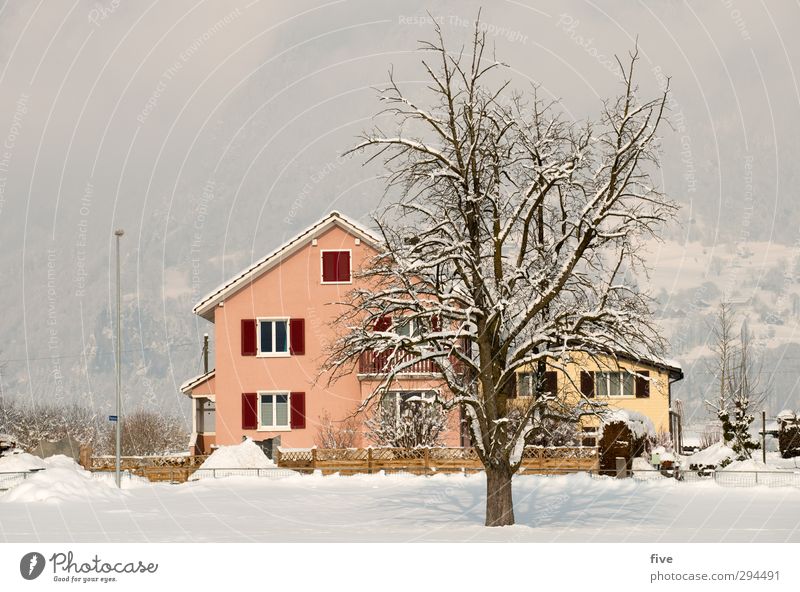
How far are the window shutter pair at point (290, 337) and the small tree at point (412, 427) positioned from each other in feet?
19.0

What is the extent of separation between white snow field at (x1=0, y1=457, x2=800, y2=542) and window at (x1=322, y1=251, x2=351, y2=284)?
10.1m

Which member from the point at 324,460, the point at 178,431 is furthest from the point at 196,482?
the point at 178,431

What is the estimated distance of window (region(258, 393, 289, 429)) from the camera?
165 ft

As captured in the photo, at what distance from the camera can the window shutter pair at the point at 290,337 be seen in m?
50.2

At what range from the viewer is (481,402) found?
1091 inches

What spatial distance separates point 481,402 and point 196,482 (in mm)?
17175

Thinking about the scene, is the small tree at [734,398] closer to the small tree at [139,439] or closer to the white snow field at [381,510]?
the white snow field at [381,510]

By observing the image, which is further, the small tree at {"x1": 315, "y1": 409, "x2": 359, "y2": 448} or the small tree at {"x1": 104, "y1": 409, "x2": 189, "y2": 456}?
the small tree at {"x1": 104, "y1": 409, "x2": 189, "y2": 456}

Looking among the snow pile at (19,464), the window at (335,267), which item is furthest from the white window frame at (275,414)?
the snow pile at (19,464)

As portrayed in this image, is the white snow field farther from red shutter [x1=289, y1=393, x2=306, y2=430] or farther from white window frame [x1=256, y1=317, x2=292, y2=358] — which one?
white window frame [x1=256, y1=317, x2=292, y2=358]

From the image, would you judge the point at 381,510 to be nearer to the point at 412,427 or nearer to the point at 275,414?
the point at 412,427

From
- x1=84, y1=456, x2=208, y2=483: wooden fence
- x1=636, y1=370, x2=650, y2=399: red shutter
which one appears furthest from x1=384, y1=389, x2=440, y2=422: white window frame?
x1=636, y1=370, x2=650, y2=399: red shutter

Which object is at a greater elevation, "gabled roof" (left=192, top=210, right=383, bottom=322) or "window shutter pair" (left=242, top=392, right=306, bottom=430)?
"gabled roof" (left=192, top=210, right=383, bottom=322)

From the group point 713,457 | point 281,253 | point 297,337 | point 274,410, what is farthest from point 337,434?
point 713,457
